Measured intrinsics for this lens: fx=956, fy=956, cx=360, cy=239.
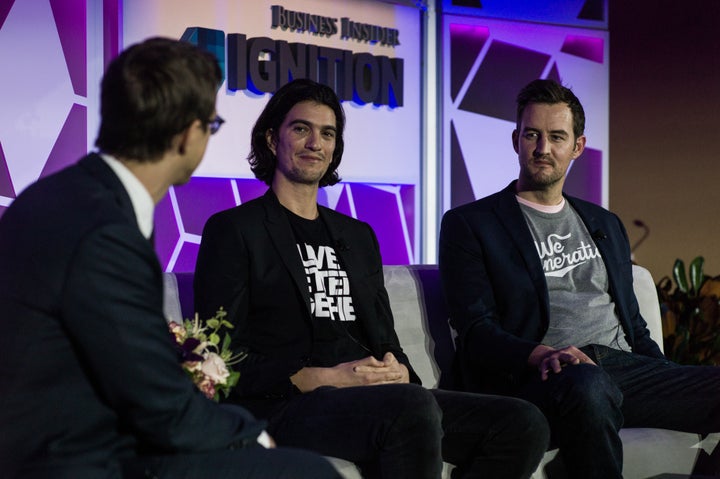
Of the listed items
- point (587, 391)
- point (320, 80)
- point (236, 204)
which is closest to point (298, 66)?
point (320, 80)

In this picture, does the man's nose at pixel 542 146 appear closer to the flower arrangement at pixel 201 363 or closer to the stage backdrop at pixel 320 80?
the flower arrangement at pixel 201 363

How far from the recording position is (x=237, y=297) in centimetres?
284

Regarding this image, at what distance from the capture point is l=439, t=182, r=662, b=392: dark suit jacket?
3.21 meters

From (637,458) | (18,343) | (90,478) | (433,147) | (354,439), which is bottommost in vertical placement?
(637,458)

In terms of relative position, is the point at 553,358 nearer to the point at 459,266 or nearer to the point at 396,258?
the point at 459,266

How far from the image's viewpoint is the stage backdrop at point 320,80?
5.02 metres

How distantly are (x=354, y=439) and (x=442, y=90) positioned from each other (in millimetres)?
3593

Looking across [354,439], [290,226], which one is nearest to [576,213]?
[290,226]

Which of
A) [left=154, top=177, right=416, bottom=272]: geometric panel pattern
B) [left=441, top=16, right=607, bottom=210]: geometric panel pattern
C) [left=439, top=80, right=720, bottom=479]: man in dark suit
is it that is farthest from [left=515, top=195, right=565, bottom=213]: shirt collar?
[left=441, top=16, right=607, bottom=210]: geometric panel pattern

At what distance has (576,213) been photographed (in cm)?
362

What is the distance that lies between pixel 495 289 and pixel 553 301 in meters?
0.21

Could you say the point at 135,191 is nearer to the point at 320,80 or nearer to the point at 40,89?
the point at 40,89

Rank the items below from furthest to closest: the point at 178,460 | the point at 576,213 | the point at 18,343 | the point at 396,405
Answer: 1. the point at 576,213
2. the point at 396,405
3. the point at 178,460
4. the point at 18,343

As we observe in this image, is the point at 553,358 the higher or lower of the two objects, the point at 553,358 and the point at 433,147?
the lower
